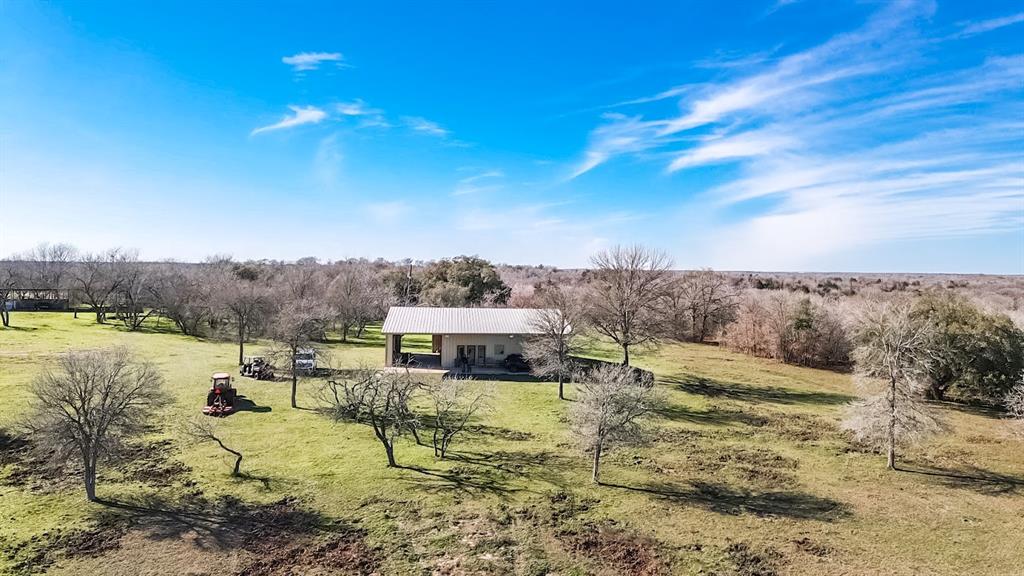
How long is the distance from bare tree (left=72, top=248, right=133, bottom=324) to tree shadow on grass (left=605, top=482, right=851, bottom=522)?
63.9m

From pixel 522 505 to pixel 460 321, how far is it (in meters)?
22.0

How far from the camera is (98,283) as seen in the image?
61.5m

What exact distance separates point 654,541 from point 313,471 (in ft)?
38.3

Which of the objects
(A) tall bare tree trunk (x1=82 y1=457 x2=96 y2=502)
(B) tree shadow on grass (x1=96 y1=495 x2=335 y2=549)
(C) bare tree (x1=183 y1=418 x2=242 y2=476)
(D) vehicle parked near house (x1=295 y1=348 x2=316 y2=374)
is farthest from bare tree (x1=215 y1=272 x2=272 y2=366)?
(B) tree shadow on grass (x1=96 y1=495 x2=335 y2=549)

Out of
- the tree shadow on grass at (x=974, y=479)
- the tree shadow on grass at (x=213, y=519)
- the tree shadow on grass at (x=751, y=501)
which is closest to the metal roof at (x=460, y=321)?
the tree shadow on grass at (x=751, y=501)

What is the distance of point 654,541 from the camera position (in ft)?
46.0

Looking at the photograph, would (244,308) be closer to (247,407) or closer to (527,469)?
(247,407)

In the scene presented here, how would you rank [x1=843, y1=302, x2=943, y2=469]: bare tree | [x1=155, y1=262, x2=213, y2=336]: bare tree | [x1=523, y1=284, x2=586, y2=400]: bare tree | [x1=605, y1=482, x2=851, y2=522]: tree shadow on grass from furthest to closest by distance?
[x1=155, y1=262, x2=213, y2=336]: bare tree → [x1=523, y1=284, x2=586, y2=400]: bare tree → [x1=843, y1=302, x2=943, y2=469]: bare tree → [x1=605, y1=482, x2=851, y2=522]: tree shadow on grass

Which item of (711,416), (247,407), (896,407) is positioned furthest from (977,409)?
(247,407)

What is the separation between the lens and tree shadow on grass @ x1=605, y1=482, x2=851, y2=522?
15812 mm

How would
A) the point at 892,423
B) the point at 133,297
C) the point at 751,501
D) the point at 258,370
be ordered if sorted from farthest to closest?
the point at 133,297, the point at 258,370, the point at 892,423, the point at 751,501

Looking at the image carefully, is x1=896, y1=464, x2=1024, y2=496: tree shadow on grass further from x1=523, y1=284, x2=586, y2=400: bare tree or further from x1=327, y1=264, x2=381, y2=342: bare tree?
x1=327, y1=264, x2=381, y2=342: bare tree

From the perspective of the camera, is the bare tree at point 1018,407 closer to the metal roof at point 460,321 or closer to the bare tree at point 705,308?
the metal roof at point 460,321

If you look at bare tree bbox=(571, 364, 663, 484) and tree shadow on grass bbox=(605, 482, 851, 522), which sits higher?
bare tree bbox=(571, 364, 663, 484)
